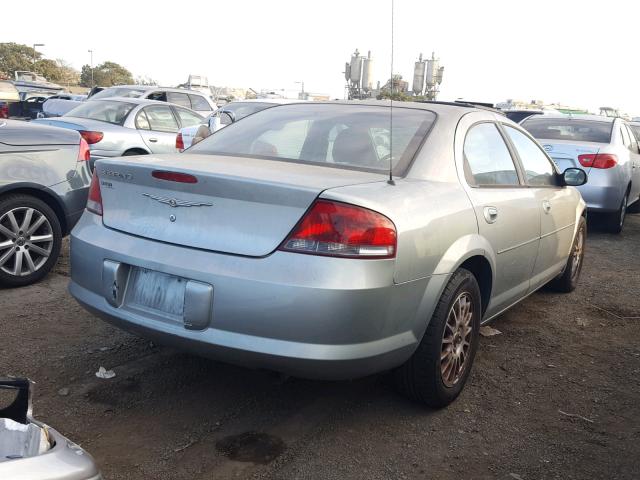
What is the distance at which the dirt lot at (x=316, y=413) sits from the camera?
9.45 feet

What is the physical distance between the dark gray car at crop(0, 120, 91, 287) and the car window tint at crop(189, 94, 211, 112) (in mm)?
10299

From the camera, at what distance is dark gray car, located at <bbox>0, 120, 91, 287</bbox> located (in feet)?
16.3

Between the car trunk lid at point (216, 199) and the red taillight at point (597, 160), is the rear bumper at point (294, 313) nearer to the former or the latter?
the car trunk lid at point (216, 199)

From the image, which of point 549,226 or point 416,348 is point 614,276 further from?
point 416,348

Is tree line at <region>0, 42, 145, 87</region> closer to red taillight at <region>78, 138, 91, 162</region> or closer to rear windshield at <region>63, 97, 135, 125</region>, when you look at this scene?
rear windshield at <region>63, 97, 135, 125</region>

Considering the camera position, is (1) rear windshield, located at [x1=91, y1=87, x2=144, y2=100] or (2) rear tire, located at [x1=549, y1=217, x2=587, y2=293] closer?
(2) rear tire, located at [x1=549, y1=217, x2=587, y2=293]

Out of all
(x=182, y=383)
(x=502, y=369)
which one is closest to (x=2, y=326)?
(x=182, y=383)

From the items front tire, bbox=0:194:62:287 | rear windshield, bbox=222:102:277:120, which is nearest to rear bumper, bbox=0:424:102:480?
front tire, bbox=0:194:62:287

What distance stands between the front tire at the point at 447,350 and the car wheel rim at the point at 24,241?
3.18 metres

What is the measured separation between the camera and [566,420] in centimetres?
345

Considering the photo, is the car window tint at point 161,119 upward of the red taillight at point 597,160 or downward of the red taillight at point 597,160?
upward

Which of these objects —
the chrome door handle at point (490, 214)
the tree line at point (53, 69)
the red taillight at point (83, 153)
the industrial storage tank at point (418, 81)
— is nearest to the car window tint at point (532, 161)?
the chrome door handle at point (490, 214)

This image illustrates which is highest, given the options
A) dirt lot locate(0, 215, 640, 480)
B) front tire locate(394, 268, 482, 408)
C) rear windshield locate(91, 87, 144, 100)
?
rear windshield locate(91, 87, 144, 100)

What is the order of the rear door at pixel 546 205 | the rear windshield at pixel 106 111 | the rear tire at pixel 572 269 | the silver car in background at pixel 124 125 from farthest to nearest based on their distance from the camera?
1. the rear windshield at pixel 106 111
2. the silver car in background at pixel 124 125
3. the rear tire at pixel 572 269
4. the rear door at pixel 546 205
